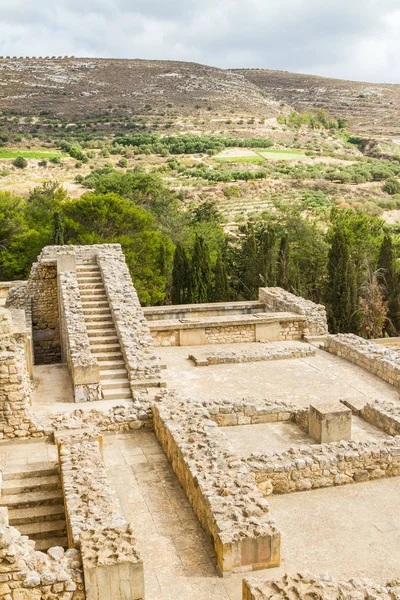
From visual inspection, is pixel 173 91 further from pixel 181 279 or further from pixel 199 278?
pixel 199 278

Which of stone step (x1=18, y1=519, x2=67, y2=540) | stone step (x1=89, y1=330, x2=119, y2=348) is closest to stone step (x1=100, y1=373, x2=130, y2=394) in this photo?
stone step (x1=89, y1=330, x2=119, y2=348)

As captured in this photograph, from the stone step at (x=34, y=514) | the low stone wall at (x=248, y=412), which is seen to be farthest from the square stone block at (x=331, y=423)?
the stone step at (x=34, y=514)

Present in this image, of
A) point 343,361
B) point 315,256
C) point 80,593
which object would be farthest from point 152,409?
point 315,256

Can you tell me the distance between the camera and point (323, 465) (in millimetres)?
8992

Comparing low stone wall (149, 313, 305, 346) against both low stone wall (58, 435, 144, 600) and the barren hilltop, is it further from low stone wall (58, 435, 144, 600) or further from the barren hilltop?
the barren hilltop

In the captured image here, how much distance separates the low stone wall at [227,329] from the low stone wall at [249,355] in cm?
99

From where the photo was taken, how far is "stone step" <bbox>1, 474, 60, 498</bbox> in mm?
8648

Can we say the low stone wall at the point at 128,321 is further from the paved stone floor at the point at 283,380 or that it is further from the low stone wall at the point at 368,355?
the low stone wall at the point at 368,355

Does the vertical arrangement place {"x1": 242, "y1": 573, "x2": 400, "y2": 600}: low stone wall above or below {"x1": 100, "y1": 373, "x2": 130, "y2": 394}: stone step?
below

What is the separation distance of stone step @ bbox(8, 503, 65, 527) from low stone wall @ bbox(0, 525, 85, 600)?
7.45 feet

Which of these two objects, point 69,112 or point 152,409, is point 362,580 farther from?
point 69,112

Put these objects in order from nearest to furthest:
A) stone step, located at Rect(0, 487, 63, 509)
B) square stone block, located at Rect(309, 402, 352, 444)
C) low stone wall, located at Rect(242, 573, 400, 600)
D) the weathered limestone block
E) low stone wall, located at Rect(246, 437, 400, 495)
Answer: low stone wall, located at Rect(242, 573, 400, 600), the weathered limestone block, stone step, located at Rect(0, 487, 63, 509), low stone wall, located at Rect(246, 437, 400, 495), square stone block, located at Rect(309, 402, 352, 444)

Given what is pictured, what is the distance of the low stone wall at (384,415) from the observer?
427 inches

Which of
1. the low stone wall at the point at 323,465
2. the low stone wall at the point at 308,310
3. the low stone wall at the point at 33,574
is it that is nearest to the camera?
the low stone wall at the point at 33,574
